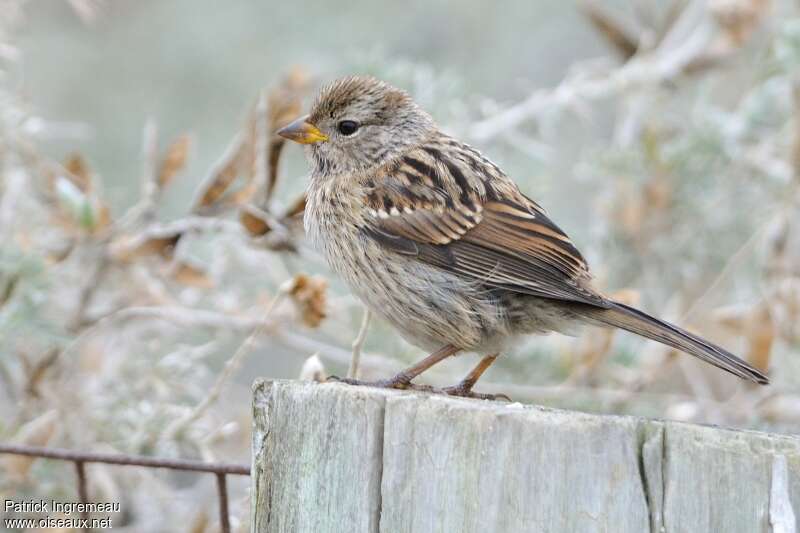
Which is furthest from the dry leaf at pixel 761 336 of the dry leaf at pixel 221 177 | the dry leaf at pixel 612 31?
the dry leaf at pixel 221 177

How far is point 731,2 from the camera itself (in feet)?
15.7

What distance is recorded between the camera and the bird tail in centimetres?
267

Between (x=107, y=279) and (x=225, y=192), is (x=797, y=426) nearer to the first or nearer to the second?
(x=225, y=192)

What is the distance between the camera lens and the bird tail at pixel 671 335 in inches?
105

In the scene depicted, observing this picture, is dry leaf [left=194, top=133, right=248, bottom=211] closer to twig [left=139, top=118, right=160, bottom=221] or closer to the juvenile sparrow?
twig [left=139, top=118, right=160, bottom=221]

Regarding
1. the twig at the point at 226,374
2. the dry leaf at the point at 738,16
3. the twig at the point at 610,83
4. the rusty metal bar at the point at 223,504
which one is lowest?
the rusty metal bar at the point at 223,504

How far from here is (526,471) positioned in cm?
174

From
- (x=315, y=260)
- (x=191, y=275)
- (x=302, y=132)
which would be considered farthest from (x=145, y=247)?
(x=302, y=132)

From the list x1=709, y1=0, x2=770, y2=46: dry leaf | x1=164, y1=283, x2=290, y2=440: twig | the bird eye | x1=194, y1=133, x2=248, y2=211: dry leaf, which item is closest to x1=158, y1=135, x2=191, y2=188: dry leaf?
x1=194, y1=133, x2=248, y2=211: dry leaf

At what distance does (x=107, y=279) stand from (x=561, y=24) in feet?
14.6

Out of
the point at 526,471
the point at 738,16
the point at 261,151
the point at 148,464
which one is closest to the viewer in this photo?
the point at 526,471

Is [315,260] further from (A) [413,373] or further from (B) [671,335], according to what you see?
(B) [671,335]

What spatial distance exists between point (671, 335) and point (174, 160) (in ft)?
6.59

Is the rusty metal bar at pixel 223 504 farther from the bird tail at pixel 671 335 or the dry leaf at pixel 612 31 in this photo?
the dry leaf at pixel 612 31
